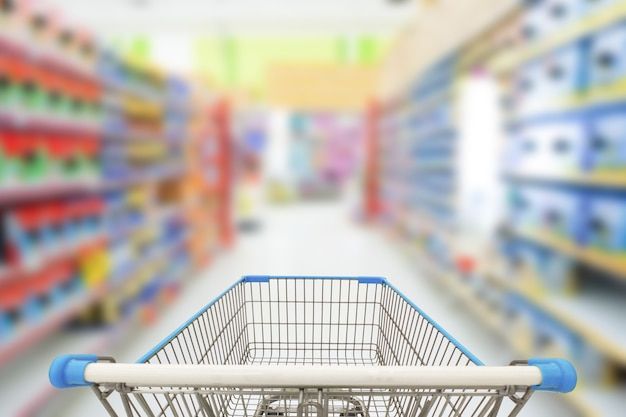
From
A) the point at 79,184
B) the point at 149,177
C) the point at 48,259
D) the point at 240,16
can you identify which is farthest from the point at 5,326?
the point at 240,16

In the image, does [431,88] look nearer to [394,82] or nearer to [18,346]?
[394,82]

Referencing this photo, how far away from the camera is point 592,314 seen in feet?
7.20

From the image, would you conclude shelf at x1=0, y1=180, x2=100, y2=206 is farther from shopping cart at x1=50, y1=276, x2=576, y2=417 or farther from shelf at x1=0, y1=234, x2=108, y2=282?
shopping cart at x1=50, y1=276, x2=576, y2=417

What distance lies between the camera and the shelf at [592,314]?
6.18 feet

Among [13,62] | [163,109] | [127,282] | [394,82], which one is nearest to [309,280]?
[13,62]

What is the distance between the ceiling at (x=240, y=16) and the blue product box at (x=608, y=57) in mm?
5959

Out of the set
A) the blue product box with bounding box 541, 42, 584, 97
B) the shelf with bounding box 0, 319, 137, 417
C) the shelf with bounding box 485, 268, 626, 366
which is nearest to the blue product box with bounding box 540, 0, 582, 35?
the blue product box with bounding box 541, 42, 584, 97

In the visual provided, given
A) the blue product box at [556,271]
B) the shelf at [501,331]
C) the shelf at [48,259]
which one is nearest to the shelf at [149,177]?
the shelf at [48,259]

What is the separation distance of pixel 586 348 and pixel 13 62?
278 cm

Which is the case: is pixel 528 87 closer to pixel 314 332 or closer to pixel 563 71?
pixel 563 71

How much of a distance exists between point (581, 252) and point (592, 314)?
27 centimetres

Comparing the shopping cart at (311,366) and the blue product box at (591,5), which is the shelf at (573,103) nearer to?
the blue product box at (591,5)

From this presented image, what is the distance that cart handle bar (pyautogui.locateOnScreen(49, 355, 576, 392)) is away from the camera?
0.64 meters

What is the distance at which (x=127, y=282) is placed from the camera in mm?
3537
